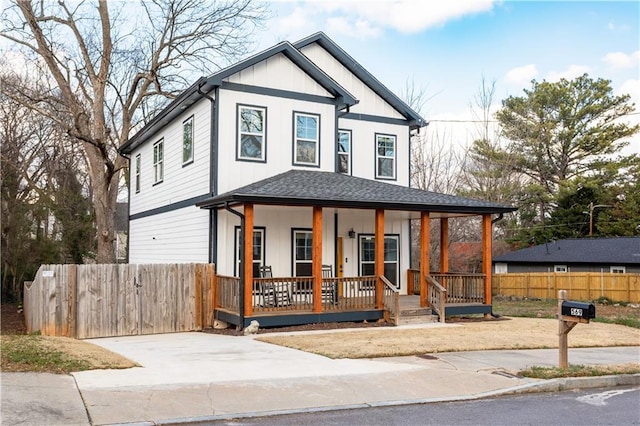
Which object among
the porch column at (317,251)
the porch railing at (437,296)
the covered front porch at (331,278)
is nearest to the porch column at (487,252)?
the covered front porch at (331,278)

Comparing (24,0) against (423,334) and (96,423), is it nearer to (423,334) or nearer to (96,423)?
(423,334)

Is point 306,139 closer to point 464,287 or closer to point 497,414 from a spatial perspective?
point 464,287

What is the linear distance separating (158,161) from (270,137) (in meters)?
5.88

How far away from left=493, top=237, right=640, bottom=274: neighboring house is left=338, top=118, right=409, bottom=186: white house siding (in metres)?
17.9

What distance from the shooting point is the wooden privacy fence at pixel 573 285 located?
1085 inches

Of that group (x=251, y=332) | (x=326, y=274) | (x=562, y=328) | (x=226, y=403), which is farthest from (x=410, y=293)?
(x=226, y=403)

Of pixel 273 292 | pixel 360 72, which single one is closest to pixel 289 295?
pixel 273 292

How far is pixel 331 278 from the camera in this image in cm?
1456

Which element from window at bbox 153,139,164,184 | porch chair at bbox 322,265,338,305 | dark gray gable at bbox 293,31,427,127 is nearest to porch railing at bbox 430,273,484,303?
porch chair at bbox 322,265,338,305

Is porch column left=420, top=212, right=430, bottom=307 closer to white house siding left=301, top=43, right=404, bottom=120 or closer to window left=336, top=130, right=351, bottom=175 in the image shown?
window left=336, top=130, right=351, bottom=175

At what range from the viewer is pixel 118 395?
6898mm

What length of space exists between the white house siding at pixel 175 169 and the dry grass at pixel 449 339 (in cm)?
580

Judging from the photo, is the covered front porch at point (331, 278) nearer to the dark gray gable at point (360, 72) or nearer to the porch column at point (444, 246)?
the porch column at point (444, 246)

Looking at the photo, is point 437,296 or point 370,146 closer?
point 437,296
